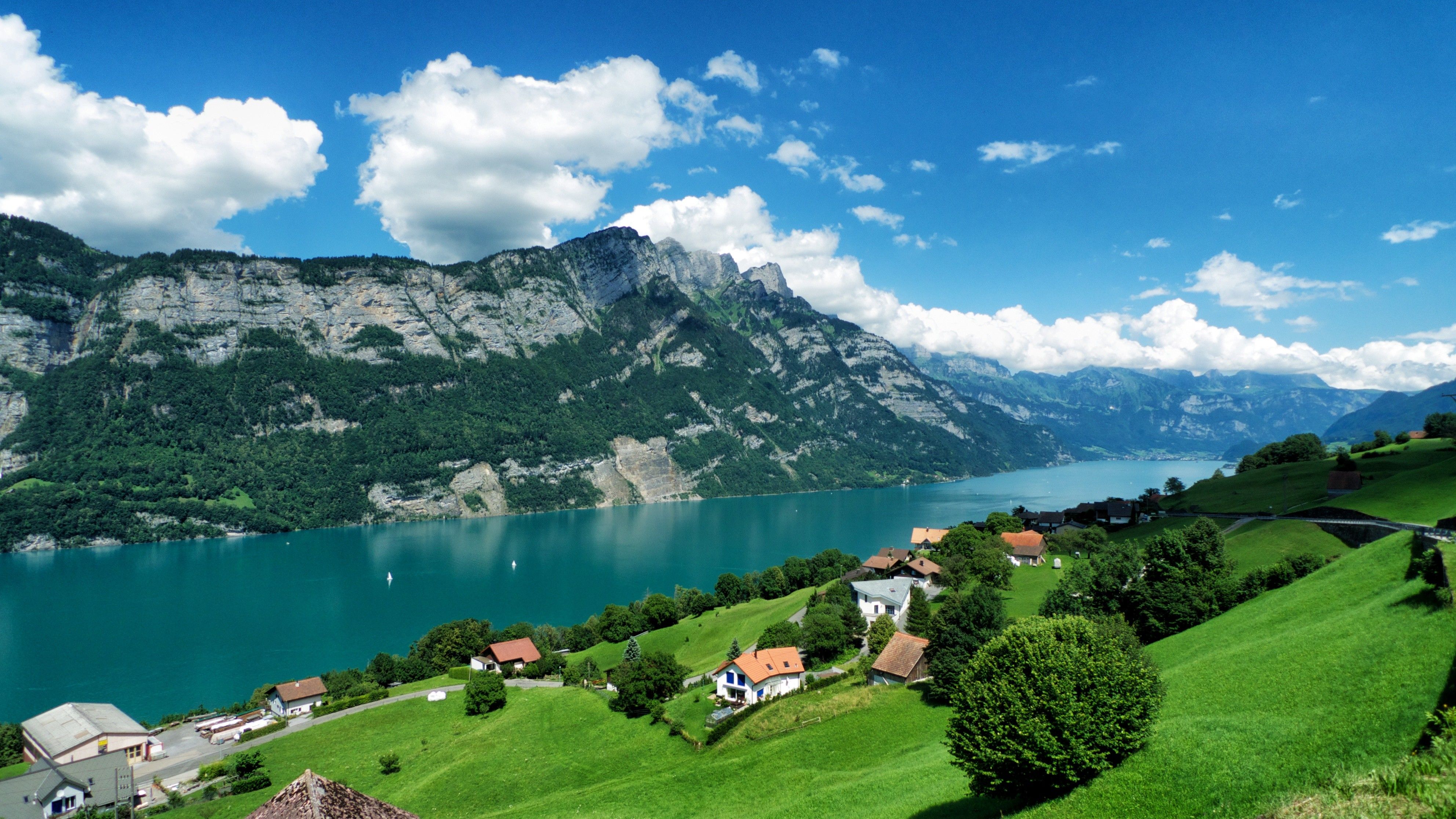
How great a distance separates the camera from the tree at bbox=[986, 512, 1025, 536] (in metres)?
72.4

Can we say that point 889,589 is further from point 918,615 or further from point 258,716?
point 258,716

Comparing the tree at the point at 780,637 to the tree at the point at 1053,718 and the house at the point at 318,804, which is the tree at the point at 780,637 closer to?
the tree at the point at 1053,718

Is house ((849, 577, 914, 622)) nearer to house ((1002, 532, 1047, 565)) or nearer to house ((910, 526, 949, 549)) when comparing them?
house ((1002, 532, 1047, 565))

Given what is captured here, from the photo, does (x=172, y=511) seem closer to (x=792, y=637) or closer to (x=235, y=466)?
(x=235, y=466)

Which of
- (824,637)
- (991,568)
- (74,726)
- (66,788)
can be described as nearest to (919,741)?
(824,637)

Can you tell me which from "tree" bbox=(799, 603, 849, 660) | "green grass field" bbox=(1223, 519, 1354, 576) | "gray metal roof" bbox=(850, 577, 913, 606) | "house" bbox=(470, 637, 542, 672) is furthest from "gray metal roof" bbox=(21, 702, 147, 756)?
"green grass field" bbox=(1223, 519, 1354, 576)

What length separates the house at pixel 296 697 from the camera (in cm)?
4888

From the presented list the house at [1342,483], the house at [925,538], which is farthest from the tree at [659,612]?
the house at [1342,483]

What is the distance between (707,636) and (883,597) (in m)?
16.7

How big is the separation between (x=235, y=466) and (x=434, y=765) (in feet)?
692

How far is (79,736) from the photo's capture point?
38812mm

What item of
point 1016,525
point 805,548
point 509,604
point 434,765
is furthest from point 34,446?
point 1016,525

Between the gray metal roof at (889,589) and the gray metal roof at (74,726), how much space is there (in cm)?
5165

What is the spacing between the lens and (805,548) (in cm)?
11569
